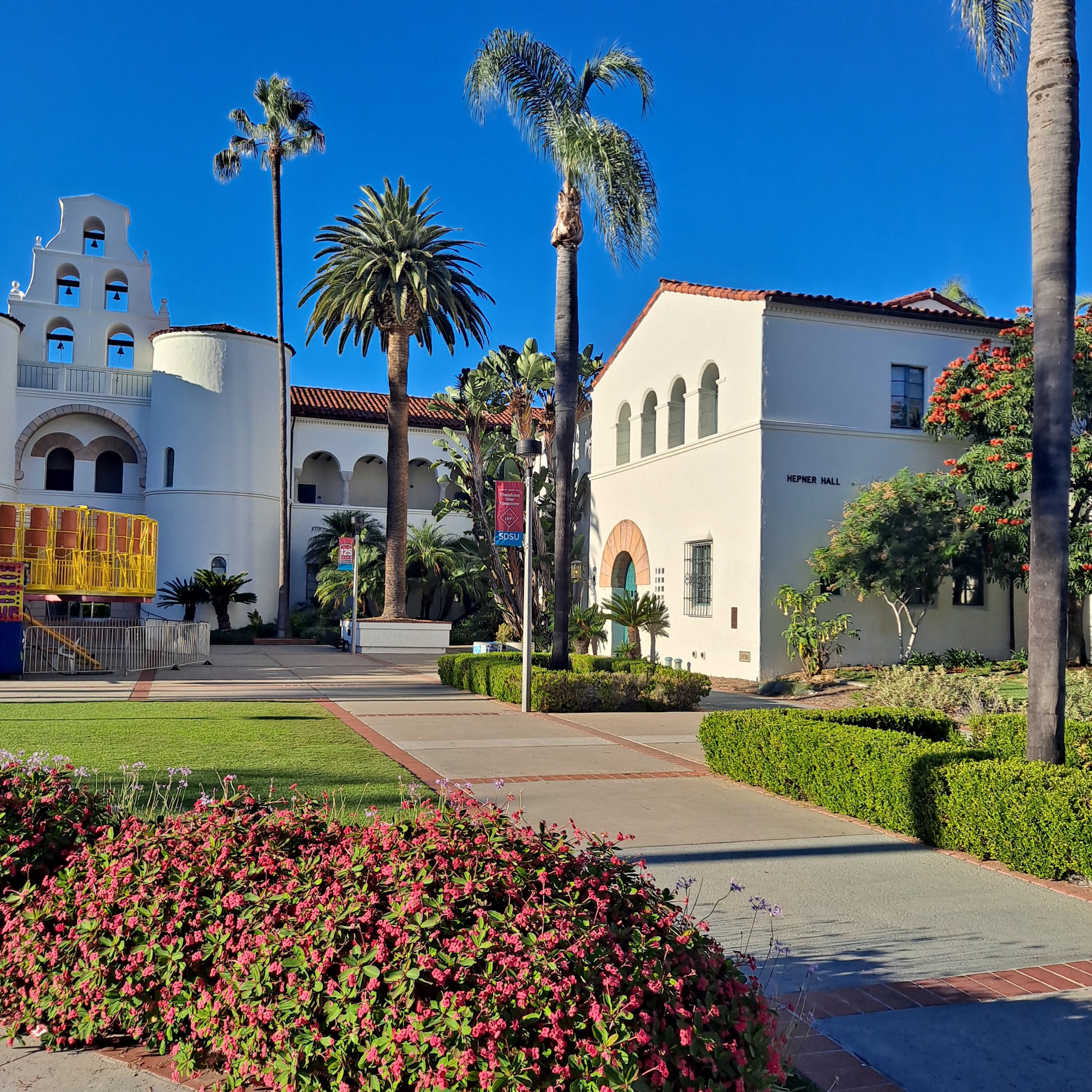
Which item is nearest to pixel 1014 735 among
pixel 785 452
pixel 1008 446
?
pixel 1008 446

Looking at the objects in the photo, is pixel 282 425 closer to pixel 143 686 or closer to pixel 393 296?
pixel 393 296

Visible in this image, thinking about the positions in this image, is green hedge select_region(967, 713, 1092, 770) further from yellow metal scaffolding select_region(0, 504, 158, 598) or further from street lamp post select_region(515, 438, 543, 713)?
yellow metal scaffolding select_region(0, 504, 158, 598)

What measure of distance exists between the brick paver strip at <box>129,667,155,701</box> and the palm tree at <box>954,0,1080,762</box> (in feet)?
44.5

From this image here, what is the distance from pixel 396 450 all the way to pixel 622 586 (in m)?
8.33

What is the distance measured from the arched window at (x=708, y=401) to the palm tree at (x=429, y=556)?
16.1 meters

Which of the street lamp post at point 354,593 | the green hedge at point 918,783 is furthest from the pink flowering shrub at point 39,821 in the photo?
the street lamp post at point 354,593

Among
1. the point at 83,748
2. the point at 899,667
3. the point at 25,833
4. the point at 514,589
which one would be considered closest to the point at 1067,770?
the point at 25,833

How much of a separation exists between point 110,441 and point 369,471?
1089cm

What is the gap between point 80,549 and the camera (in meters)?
22.4

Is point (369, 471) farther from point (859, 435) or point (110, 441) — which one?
Result: point (859, 435)

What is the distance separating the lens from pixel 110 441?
39000 millimetres

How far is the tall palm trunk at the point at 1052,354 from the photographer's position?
7.46m

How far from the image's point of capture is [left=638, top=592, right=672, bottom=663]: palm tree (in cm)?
2367

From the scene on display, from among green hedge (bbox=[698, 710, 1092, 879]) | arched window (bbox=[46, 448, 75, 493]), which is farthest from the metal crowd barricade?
arched window (bbox=[46, 448, 75, 493])
